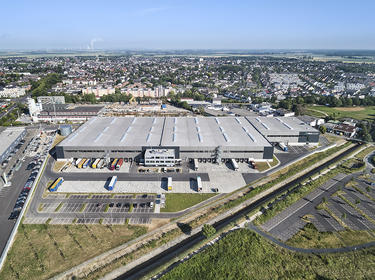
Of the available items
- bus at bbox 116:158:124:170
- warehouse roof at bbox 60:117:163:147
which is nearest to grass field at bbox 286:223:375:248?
warehouse roof at bbox 60:117:163:147

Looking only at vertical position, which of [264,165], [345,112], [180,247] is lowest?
[180,247]

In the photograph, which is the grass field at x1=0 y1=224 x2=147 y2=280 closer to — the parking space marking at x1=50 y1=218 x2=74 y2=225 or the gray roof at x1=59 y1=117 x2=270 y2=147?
the parking space marking at x1=50 y1=218 x2=74 y2=225

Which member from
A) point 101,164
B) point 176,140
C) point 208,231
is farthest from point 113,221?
point 176,140

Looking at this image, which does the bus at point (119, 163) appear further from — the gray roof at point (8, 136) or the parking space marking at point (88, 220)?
the gray roof at point (8, 136)

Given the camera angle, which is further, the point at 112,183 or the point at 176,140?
the point at 176,140

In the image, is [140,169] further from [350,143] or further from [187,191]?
[350,143]

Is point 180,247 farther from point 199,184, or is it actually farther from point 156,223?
point 199,184

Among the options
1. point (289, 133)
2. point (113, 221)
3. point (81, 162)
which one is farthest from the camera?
point (289, 133)
